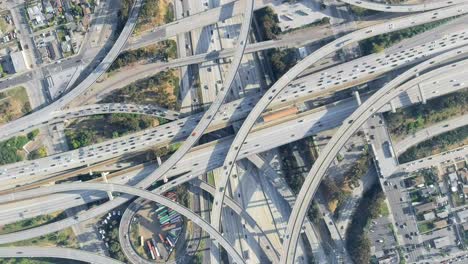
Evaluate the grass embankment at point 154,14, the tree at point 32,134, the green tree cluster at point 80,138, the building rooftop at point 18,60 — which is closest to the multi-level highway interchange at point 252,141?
the tree at point 32,134

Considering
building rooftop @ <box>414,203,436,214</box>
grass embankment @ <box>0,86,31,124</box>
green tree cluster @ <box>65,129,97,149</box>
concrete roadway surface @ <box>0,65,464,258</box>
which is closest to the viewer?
concrete roadway surface @ <box>0,65,464,258</box>

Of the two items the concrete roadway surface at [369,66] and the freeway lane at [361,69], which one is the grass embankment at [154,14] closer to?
the freeway lane at [361,69]

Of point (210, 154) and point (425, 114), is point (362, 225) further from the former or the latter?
point (210, 154)

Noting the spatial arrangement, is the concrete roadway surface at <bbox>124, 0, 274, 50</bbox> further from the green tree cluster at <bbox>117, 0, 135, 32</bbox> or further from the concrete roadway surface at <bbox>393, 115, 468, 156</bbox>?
the concrete roadway surface at <bbox>393, 115, 468, 156</bbox>

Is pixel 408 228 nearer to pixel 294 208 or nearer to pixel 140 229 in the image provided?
pixel 294 208

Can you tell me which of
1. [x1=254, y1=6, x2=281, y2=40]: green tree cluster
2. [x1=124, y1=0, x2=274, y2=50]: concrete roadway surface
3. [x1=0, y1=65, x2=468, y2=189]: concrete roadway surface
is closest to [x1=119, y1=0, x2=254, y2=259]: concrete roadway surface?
[x1=0, y1=65, x2=468, y2=189]: concrete roadway surface

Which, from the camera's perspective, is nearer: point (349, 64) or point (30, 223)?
point (349, 64)

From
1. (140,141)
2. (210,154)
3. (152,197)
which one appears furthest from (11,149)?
(210,154)
